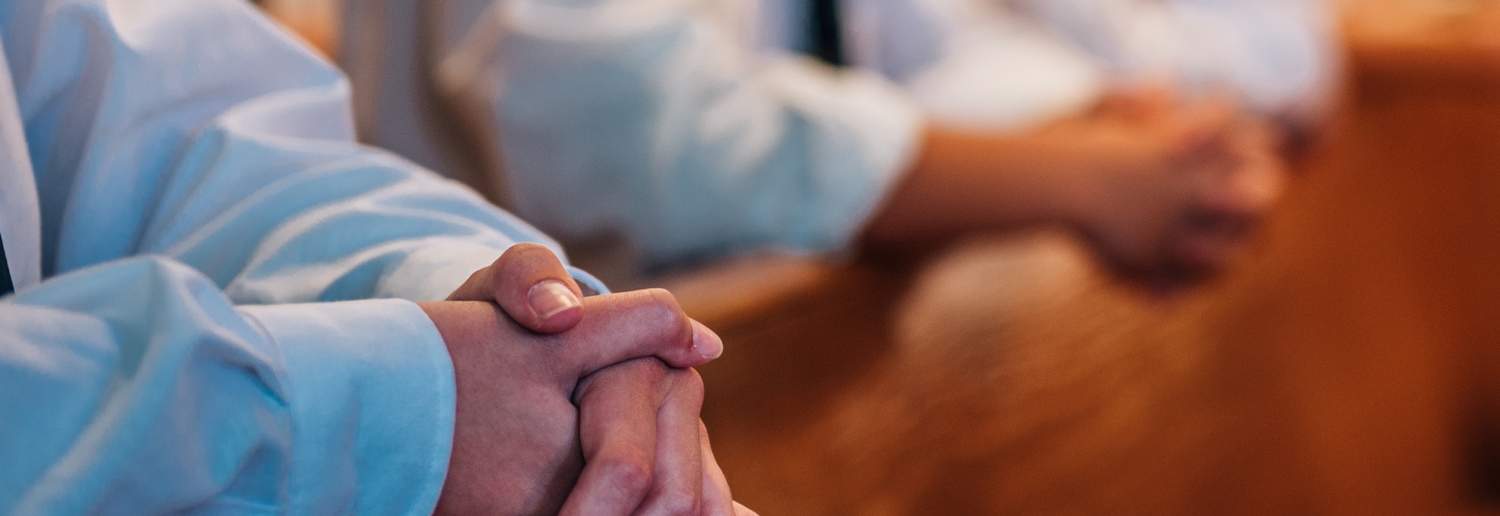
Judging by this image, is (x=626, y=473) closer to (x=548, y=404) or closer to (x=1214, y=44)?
(x=548, y=404)

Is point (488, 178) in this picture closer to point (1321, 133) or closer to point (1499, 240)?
point (1321, 133)

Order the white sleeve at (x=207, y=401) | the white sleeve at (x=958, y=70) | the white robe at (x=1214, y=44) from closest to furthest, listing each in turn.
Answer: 1. the white sleeve at (x=207, y=401)
2. the white sleeve at (x=958, y=70)
3. the white robe at (x=1214, y=44)

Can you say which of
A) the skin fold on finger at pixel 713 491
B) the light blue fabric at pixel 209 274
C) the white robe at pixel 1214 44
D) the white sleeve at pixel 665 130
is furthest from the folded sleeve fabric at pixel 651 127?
the white robe at pixel 1214 44

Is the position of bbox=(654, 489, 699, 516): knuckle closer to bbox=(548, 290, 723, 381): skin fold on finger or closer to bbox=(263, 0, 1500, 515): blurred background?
bbox=(548, 290, 723, 381): skin fold on finger

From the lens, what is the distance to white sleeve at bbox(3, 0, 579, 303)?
0.23 m

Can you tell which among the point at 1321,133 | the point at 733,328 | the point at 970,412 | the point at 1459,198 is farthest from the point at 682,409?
the point at 1459,198

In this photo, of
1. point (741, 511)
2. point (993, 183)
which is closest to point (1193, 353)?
point (993, 183)

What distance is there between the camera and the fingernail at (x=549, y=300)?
0.58ft

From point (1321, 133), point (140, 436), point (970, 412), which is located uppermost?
point (1321, 133)

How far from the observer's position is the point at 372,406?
0.57 ft

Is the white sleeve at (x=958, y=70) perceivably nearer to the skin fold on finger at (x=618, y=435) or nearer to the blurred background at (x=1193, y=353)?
the blurred background at (x=1193, y=353)

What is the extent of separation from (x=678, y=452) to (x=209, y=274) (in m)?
0.12

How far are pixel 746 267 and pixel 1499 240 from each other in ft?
3.32

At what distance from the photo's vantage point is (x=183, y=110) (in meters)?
0.25
